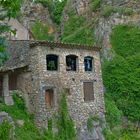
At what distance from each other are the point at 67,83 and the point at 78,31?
15730mm

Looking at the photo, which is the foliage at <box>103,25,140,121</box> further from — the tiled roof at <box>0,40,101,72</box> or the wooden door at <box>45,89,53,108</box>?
the wooden door at <box>45,89,53,108</box>

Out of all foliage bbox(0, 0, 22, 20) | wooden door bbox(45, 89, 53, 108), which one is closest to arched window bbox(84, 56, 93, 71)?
wooden door bbox(45, 89, 53, 108)

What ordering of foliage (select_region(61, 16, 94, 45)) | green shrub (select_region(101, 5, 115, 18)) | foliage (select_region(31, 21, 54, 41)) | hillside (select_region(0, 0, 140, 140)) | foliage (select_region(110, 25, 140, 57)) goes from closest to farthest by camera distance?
hillside (select_region(0, 0, 140, 140)) → foliage (select_region(110, 25, 140, 57)) → green shrub (select_region(101, 5, 115, 18)) → foliage (select_region(61, 16, 94, 45)) → foliage (select_region(31, 21, 54, 41))

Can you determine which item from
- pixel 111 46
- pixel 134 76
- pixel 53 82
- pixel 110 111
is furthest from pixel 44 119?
pixel 111 46

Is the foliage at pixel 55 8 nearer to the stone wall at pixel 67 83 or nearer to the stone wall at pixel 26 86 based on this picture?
the stone wall at pixel 67 83

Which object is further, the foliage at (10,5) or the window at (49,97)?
the window at (49,97)

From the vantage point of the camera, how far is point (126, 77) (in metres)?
35.9

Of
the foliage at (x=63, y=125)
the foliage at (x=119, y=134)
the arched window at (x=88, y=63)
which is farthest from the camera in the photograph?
the arched window at (x=88, y=63)

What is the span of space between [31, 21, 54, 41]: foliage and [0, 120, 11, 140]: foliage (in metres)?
26.9

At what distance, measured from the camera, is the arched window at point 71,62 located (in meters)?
31.0

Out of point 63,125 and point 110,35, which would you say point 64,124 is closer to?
point 63,125

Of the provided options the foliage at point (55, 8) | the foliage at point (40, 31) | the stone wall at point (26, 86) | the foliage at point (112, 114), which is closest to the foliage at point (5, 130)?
the stone wall at point (26, 86)

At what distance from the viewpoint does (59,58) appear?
3000cm

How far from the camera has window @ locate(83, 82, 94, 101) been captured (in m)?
31.3
